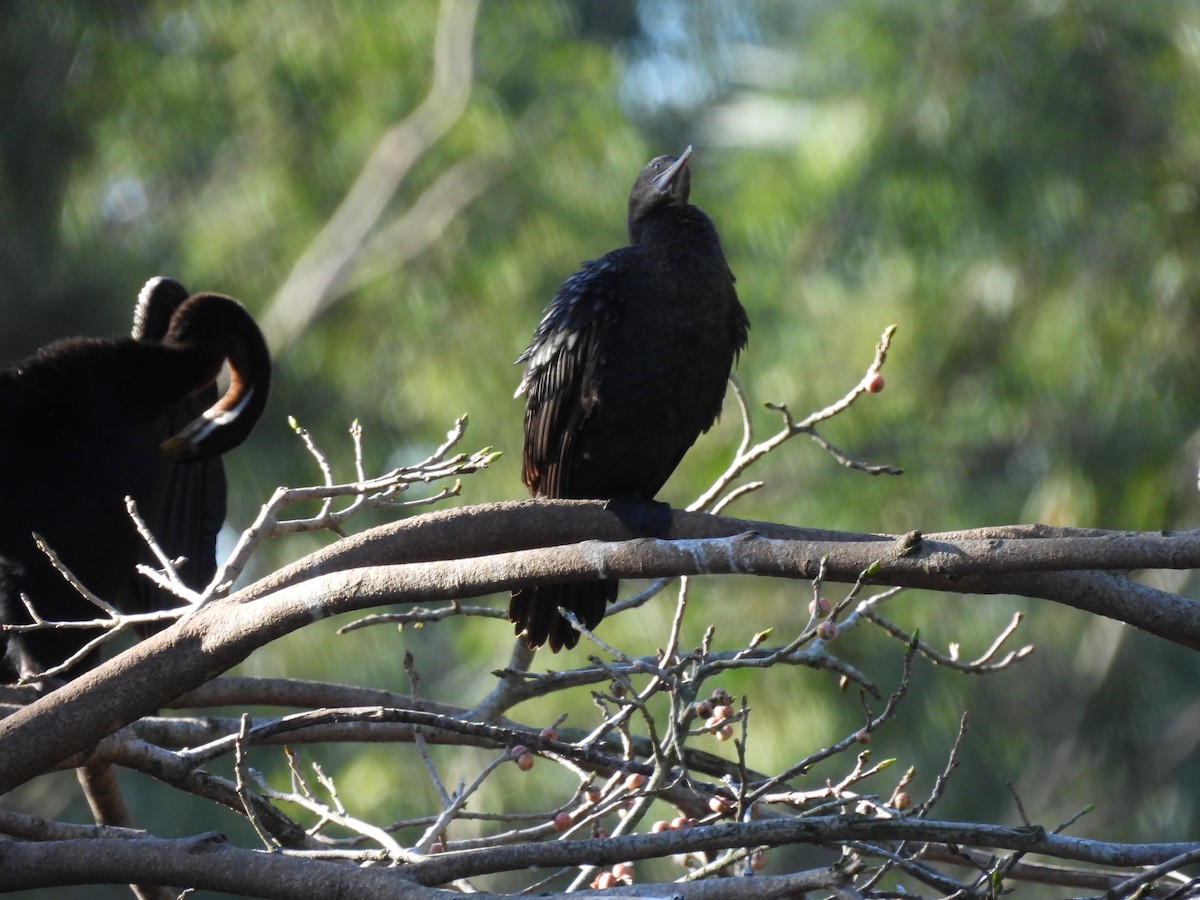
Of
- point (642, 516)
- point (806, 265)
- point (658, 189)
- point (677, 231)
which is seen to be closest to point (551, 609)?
point (642, 516)

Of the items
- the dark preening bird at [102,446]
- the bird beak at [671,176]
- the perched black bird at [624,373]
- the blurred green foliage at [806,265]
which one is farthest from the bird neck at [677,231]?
the blurred green foliage at [806,265]

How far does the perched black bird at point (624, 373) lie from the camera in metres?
3.57

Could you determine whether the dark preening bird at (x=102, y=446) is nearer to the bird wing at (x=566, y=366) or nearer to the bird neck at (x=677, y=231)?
the bird wing at (x=566, y=366)

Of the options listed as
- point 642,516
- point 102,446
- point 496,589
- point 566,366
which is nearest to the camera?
point 496,589

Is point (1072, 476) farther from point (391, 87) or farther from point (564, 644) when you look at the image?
point (391, 87)

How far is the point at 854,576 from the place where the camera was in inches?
95.9

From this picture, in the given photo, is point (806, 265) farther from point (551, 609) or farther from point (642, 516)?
point (642, 516)

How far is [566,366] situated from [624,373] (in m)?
0.17

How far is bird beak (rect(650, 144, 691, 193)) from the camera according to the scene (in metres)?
4.03

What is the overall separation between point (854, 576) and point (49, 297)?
8069mm

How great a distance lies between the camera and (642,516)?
2.94m

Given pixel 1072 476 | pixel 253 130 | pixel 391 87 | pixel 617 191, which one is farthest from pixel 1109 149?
pixel 253 130

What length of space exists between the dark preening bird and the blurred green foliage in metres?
4.80

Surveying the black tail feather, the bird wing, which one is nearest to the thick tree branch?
the black tail feather
